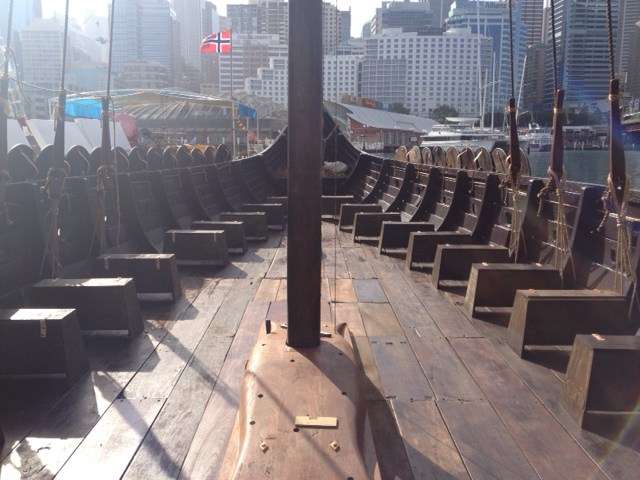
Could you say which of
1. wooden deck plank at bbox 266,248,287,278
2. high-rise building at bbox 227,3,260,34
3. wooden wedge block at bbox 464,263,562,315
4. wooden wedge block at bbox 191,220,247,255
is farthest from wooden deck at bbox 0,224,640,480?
high-rise building at bbox 227,3,260,34

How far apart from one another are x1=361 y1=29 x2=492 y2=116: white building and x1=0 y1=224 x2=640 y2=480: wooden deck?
117 metres

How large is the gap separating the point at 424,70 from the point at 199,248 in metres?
132

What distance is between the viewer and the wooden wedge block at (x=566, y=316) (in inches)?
138

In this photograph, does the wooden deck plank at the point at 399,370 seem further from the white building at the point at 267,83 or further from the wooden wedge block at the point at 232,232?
the white building at the point at 267,83

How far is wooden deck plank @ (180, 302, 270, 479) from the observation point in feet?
7.81

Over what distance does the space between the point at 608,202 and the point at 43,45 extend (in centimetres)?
4266

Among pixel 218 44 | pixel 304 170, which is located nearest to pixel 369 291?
pixel 304 170

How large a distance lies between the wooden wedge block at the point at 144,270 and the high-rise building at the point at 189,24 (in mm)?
67637

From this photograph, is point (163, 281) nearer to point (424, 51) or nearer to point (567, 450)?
point (567, 450)

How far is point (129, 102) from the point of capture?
3088cm

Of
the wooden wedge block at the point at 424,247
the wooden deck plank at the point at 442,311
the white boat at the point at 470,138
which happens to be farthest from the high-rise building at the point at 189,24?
the wooden deck plank at the point at 442,311

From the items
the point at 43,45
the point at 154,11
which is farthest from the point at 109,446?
the point at 154,11

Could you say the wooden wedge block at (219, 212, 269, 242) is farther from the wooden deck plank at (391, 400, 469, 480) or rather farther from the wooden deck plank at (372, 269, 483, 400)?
the wooden deck plank at (391, 400, 469, 480)

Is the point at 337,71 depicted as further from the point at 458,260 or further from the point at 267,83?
the point at 267,83
